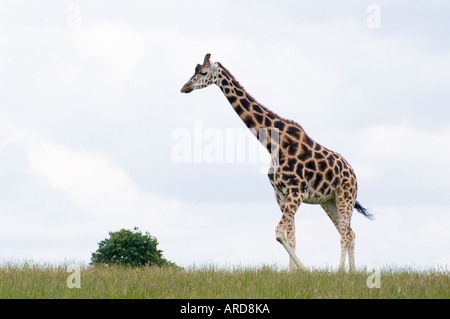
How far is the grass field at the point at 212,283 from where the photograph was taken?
33.2ft

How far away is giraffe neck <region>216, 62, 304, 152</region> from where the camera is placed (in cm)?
1371

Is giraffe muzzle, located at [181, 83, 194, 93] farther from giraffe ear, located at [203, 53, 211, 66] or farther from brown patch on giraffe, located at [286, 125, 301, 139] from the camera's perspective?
brown patch on giraffe, located at [286, 125, 301, 139]

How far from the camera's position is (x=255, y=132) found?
44.7 feet

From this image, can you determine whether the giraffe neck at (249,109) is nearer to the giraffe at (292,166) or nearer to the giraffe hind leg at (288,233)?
the giraffe at (292,166)

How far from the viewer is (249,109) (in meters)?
13.8

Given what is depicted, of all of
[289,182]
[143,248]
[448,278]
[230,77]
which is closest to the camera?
[448,278]

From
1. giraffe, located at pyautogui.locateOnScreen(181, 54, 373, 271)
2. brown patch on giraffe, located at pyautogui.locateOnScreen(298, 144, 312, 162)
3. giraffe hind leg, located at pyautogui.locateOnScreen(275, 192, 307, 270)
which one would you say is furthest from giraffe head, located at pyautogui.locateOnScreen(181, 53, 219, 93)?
giraffe hind leg, located at pyautogui.locateOnScreen(275, 192, 307, 270)

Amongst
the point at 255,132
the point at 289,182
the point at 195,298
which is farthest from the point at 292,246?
the point at 195,298

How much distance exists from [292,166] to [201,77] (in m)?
2.72

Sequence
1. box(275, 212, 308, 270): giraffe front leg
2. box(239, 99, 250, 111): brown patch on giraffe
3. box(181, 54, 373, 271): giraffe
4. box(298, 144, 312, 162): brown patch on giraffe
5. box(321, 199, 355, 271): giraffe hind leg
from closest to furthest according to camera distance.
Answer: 1. box(275, 212, 308, 270): giraffe front leg
2. box(181, 54, 373, 271): giraffe
3. box(298, 144, 312, 162): brown patch on giraffe
4. box(239, 99, 250, 111): brown patch on giraffe
5. box(321, 199, 355, 271): giraffe hind leg

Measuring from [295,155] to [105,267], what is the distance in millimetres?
4658

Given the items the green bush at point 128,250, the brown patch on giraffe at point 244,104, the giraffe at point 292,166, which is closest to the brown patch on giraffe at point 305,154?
the giraffe at point 292,166
